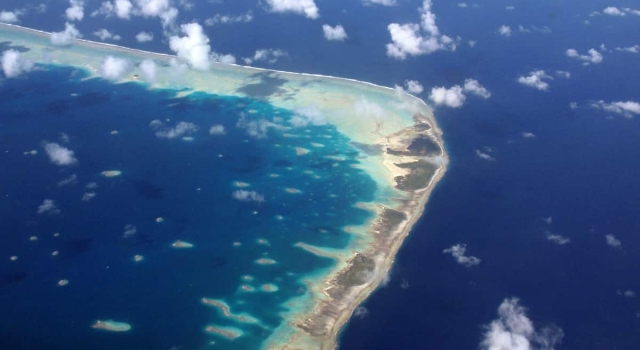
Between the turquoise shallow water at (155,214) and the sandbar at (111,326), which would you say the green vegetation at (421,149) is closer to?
the turquoise shallow water at (155,214)

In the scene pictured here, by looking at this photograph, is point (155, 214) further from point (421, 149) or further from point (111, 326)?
point (421, 149)

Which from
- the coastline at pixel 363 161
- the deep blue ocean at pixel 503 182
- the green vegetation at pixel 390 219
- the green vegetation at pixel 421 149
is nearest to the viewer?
the deep blue ocean at pixel 503 182

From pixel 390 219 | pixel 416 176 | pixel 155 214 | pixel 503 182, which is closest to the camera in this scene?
pixel 390 219

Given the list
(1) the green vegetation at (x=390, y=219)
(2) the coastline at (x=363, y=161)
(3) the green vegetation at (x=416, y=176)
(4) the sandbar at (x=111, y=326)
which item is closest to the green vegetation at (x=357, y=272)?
(2) the coastline at (x=363, y=161)

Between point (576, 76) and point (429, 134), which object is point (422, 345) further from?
point (576, 76)

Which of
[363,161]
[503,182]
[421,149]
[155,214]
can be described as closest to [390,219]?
[363,161]
